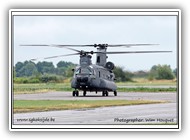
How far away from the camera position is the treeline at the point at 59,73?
12.2 m

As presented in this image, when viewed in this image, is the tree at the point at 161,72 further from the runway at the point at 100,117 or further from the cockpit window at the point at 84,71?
the cockpit window at the point at 84,71

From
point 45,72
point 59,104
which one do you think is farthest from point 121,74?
point 45,72

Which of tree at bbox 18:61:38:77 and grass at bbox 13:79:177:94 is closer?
tree at bbox 18:61:38:77

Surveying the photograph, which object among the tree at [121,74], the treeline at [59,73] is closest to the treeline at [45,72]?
the treeline at [59,73]

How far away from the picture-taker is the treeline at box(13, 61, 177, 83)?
12.2 m

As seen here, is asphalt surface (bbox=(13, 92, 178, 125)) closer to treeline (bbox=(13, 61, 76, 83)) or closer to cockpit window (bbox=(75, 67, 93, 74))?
treeline (bbox=(13, 61, 76, 83))

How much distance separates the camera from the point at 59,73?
41.0ft

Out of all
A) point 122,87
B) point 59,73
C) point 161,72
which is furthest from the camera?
point 122,87

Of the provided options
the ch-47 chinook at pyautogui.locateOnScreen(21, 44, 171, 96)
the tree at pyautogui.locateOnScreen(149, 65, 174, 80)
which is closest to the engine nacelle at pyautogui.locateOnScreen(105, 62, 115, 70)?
the ch-47 chinook at pyautogui.locateOnScreen(21, 44, 171, 96)

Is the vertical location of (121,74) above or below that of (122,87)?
above

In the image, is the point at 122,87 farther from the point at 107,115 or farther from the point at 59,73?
the point at 59,73

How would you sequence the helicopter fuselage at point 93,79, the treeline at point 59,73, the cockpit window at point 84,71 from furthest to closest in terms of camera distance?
the cockpit window at point 84,71, the helicopter fuselage at point 93,79, the treeline at point 59,73

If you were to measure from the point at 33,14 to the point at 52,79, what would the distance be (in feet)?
3.80
